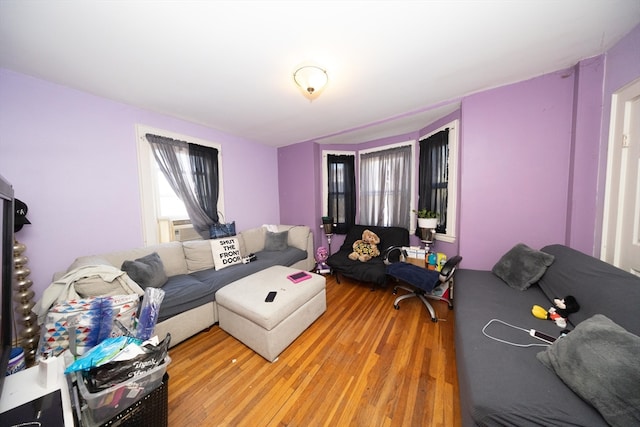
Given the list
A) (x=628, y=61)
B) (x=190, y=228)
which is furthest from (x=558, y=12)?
(x=190, y=228)

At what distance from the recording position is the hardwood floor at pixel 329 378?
122cm

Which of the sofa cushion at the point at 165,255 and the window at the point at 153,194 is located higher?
the window at the point at 153,194

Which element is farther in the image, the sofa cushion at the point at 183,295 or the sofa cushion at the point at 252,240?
the sofa cushion at the point at 252,240

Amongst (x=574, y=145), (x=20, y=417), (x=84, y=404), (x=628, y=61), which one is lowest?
(x=84, y=404)

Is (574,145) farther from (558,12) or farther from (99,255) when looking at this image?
(99,255)

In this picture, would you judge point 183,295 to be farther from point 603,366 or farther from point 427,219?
point 427,219

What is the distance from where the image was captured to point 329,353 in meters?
1.71

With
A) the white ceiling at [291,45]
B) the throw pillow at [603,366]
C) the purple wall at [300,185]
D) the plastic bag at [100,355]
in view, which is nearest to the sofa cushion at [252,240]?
the purple wall at [300,185]

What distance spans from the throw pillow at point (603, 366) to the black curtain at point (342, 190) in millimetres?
3042

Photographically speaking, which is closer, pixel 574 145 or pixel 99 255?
pixel 574 145

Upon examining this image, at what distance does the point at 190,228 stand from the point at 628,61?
4680 millimetres

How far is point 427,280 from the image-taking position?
2.17 meters

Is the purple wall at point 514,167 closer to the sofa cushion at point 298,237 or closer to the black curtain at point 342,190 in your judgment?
the black curtain at point 342,190

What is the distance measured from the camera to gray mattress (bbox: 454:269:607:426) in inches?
31.0
